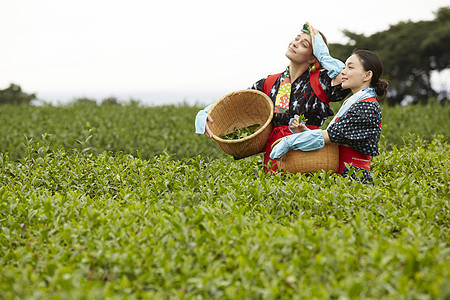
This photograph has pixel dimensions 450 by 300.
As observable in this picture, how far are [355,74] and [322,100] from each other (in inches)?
17.6

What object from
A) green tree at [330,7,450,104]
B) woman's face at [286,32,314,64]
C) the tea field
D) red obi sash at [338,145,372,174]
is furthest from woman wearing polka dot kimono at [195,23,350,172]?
green tree at [330,7,450,104]

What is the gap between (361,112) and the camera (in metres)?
3.91

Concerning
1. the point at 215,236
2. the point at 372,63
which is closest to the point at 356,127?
the point at 372,63

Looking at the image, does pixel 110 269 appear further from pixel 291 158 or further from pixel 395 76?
pixel 395 76

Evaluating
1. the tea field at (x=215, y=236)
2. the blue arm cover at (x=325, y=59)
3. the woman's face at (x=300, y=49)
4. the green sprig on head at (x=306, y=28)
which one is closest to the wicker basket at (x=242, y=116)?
the tea field at (x=215, y=236)

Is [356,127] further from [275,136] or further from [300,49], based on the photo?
[300,49]

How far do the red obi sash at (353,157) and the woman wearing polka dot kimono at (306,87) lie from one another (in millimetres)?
450

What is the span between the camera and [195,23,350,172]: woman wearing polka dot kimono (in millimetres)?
4309

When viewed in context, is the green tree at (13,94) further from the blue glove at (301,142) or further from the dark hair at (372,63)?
the dark hair at (372,63)

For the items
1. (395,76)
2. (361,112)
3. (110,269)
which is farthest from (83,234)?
(395,76)

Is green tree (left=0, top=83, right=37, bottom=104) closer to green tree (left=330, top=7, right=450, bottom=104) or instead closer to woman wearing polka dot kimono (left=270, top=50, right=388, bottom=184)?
green tree (left=330, top=7, right=450, bottom=104)

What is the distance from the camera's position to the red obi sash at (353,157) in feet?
13.7

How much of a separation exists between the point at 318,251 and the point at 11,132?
8.29 metres

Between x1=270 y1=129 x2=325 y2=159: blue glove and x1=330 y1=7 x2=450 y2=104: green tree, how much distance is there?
21.3 m
